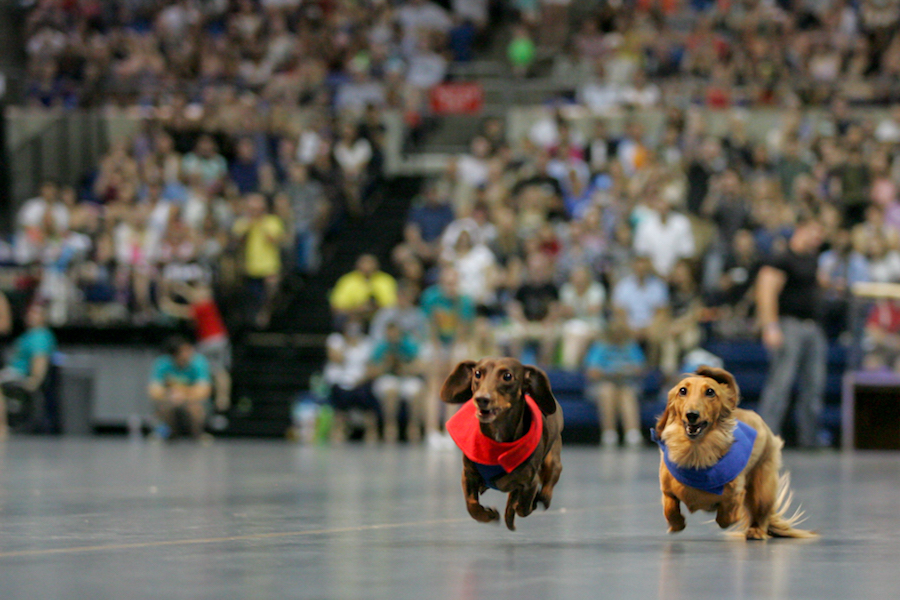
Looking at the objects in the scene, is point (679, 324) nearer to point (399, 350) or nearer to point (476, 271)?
point (476, 271)

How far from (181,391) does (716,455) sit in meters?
10.6

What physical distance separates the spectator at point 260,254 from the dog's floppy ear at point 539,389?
11.2 m

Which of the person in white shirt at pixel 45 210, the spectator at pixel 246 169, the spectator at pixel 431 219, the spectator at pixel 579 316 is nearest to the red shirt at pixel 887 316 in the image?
the spectator at pixel 579 316

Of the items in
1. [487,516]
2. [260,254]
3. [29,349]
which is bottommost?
[487,516]

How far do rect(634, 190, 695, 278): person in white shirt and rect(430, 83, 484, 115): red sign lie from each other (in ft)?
14.7

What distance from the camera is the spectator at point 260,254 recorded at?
1647 cm

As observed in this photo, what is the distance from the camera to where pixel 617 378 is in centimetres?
1395

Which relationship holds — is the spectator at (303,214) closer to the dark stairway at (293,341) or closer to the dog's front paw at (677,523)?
the dark stairway at (293,341)

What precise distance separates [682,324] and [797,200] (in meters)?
2.47

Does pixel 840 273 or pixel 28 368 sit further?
pixel 28 368

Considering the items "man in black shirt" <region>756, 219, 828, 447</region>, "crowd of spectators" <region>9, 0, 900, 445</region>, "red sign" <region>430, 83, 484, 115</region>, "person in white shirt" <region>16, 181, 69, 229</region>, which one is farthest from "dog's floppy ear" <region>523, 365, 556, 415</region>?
"red sign" <region>430, 83, 484, 115</region>

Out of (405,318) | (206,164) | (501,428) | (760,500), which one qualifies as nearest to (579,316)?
(405,318)

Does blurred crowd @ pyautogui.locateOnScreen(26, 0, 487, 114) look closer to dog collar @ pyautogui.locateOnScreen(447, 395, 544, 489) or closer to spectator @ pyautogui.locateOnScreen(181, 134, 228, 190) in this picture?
spectator @ pyautogui.locateOnScreen(181, 134, 228, 190)

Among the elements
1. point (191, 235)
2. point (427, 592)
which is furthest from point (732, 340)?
point (427, 592)
